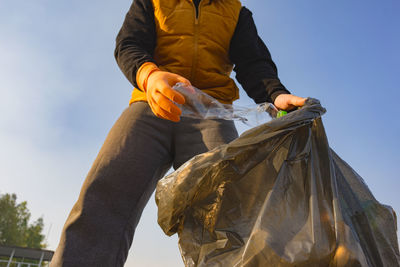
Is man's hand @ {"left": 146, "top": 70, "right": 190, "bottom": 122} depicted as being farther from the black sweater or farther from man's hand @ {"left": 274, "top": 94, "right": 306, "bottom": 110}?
man's hand @ {"left": 274, "top": 94, "right": 306, "bottom": 110}

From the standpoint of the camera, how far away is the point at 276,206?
85 cm

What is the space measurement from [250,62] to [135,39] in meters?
0.62

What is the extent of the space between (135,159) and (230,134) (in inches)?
16.9

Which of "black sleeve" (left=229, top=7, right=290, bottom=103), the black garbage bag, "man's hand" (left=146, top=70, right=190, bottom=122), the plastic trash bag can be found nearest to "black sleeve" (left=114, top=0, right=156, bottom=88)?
"man's hand" (left=146, top=70, right=190, bottom=122)

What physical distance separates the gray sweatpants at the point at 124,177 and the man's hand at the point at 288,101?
0.23 m

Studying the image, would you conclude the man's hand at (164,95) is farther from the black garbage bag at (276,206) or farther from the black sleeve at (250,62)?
the black sleeve at (250,62)

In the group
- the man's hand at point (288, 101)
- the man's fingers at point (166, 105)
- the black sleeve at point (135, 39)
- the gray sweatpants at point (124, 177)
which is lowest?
the gray sweatpants at point (124, 177)

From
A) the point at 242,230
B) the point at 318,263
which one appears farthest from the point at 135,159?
the point at 318,263

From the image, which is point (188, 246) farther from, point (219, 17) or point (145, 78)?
point (219, 17)

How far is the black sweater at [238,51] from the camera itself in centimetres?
132

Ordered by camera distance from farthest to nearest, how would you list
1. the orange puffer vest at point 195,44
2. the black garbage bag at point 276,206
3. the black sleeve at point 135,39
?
the orange puffer vest at point 195,44
the black sleeve at point 135,39
the black garbage bag at point 276,206

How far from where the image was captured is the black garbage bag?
0.77 metres

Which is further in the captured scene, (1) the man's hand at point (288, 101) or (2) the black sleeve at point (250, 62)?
(2) the black sleeve at point (250, 62)

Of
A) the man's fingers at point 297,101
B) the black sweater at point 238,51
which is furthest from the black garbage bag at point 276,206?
the black sweater at point 238,51
